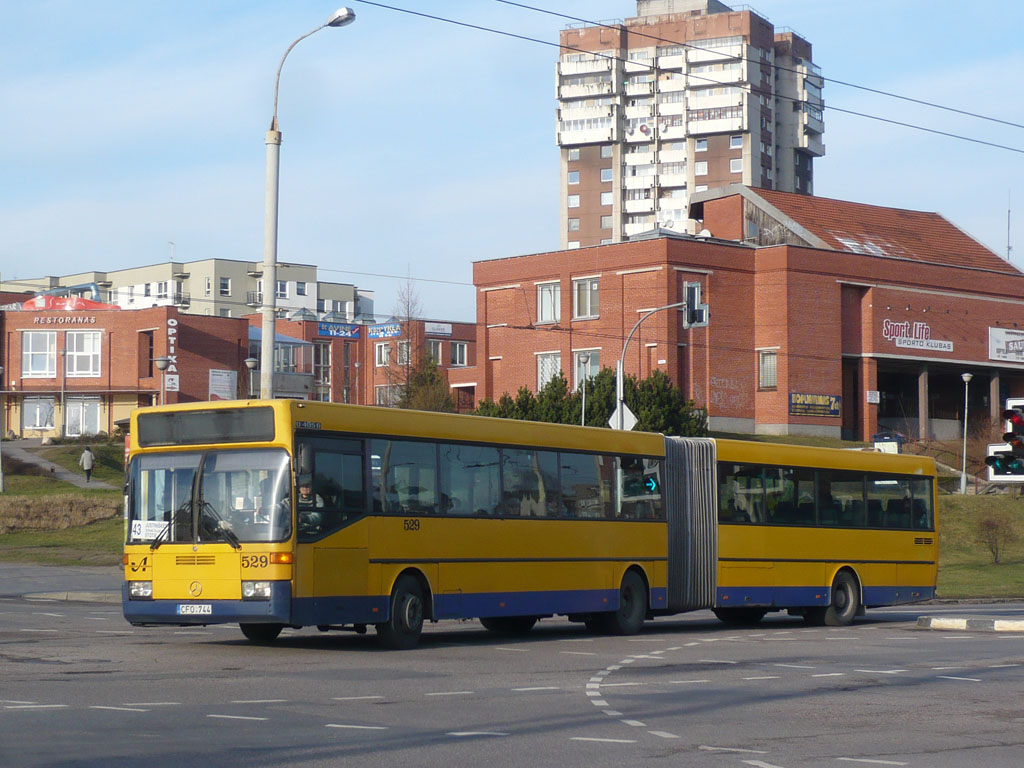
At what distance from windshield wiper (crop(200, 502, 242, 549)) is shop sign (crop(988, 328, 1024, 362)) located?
68.6 meters

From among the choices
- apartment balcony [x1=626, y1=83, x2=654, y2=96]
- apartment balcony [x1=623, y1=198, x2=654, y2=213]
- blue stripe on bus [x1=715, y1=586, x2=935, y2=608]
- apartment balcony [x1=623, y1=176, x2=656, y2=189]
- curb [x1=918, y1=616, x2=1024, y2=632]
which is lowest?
curb [x1=918, y1=616, x2=1024, y2=632]

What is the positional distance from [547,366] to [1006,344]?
2607 centimetres

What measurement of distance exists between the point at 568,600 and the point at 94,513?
1099 inches

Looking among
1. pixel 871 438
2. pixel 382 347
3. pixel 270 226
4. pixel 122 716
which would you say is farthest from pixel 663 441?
pixel 382 347

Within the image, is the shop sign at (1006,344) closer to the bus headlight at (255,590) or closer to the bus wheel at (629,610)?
the bus wheel at (629,610)

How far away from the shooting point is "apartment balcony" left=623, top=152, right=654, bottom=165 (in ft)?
445

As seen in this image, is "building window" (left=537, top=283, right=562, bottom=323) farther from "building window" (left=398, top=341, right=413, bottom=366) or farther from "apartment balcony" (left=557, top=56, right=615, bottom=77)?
"apartment balcony" (left=557, top=56, right=615, bottom=77)

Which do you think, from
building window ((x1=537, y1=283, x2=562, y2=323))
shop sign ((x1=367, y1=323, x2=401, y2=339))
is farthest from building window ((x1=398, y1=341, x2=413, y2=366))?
shop sign ((x1=367, y1=323, x2=401, y2=339))

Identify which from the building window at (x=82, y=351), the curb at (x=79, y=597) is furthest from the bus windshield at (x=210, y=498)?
the building window at (x=82, y=351)

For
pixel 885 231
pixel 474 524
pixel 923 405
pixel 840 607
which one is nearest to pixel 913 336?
pixel 923 405

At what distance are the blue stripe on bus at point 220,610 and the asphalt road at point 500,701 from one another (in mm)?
400

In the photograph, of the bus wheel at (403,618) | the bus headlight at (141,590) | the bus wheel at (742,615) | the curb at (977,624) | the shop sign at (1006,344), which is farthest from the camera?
the shop sign at (1006,344)

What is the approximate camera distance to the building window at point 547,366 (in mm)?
72750

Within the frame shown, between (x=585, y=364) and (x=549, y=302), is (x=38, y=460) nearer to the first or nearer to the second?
(x=585, y=364)
